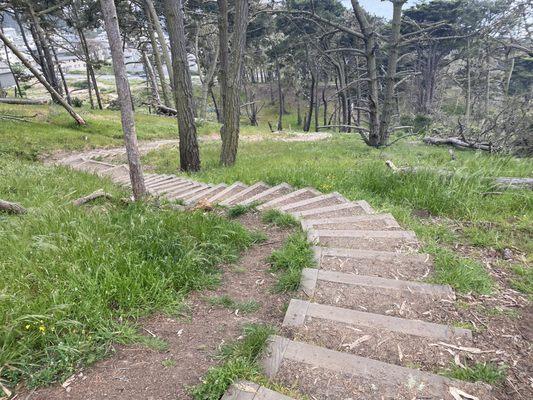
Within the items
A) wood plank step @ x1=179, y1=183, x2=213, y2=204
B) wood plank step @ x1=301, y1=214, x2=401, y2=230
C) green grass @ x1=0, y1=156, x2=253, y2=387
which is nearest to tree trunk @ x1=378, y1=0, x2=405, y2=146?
wood plank step @ x1=179, y1=183, x2=213, y2=204

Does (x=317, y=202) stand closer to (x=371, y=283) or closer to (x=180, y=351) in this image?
(x=371, y=283)

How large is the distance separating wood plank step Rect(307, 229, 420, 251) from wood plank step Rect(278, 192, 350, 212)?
3.24ft

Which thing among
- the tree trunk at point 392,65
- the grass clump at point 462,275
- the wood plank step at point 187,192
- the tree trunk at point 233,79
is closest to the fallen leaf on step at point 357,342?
the grass clump at point 462,275

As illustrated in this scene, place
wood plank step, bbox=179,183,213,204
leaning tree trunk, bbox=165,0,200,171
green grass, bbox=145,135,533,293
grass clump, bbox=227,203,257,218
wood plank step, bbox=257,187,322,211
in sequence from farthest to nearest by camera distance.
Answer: leaning tree trunk, bbox=165,0,200,171, wood plank step, bbox=179,183,213,204, wood plank step, bbox=257,187,322,211, grass clump, bbox=227,203,257,218, green grass, bbox=145,135,533,293

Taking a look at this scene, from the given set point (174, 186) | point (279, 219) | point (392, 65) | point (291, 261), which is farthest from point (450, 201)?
point (392, 65)

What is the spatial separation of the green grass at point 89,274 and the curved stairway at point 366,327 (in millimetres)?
966

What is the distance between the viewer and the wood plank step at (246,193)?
526 cm

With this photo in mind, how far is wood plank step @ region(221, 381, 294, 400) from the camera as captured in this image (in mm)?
1917

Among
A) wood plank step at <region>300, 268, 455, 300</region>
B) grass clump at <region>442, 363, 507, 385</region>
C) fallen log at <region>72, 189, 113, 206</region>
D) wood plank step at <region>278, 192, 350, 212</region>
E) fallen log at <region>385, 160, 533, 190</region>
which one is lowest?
grass clump at <region>442, 363, 507, 385</region>

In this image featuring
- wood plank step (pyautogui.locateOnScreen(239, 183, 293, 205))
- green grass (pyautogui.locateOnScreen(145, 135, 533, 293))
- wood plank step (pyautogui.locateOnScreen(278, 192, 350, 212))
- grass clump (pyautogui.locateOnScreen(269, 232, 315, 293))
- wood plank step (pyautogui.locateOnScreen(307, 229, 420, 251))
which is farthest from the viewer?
wood plank step (pyautogui.locateOnScreen(239, 183, 293, 205))

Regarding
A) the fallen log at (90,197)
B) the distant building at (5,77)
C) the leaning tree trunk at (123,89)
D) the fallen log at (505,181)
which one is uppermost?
the distant building at (5,77)

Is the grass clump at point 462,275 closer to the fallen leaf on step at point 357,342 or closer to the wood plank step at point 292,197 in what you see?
the fallen leaf on step at point 357,342

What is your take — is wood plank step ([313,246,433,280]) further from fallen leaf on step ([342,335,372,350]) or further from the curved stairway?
fallen leaf on step ([342,335,372,350])

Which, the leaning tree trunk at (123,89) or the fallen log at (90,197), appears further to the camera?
the fallen log at (90,197)
